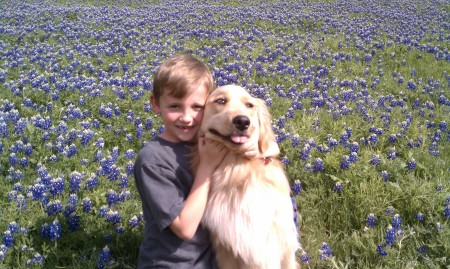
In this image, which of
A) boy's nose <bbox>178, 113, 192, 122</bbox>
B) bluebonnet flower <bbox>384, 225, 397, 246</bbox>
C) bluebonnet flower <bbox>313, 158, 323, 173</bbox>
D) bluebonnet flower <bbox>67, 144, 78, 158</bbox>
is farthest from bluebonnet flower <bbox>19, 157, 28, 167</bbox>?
bluebonnet flower <bbox>384, 225, 397, 246</bbox>

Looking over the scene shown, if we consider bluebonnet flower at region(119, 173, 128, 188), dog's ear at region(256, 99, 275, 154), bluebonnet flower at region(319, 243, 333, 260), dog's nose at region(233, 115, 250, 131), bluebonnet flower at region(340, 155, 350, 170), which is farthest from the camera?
bluebonnet flower at region(340, 155, 350, 170)

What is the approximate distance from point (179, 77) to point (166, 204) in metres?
0.85

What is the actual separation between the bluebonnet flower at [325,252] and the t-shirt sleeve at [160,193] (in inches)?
57.8

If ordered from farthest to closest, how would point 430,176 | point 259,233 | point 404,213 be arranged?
point 430,176 → point 404,213 → point 259,233

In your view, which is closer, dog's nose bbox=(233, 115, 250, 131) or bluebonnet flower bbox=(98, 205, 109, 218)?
dog's nose bbox=(233, 115, 250, 131)

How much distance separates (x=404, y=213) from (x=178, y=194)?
237 centimetres

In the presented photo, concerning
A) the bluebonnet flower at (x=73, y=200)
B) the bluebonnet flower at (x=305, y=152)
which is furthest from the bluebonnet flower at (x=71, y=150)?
the bluebonnet flower at (x=305, y=152)

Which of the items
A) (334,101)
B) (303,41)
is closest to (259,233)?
(334,101)

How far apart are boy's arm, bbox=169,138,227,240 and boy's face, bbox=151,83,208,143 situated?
191mm

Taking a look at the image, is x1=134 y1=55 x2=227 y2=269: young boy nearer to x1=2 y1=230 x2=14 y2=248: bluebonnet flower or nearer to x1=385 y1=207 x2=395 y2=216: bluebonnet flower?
x1=2 y1=230 x2=14 y2=248: bluebonnet flower

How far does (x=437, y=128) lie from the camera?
5.28 metres

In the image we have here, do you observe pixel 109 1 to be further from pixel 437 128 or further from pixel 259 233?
pixel 259 233

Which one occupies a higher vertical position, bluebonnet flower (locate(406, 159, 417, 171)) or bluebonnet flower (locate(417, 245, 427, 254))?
bluebonnet flower (locate(406, 159, 417, 171))

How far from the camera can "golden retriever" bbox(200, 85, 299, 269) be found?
92.6 inches
